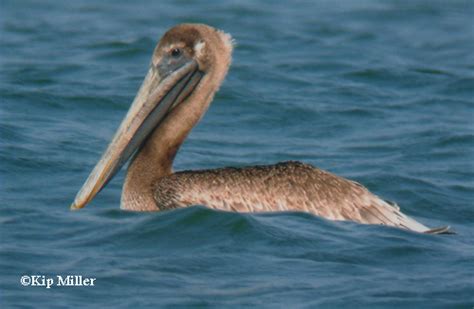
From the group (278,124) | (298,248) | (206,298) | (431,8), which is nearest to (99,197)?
(298,248)

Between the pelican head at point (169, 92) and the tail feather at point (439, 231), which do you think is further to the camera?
the pelican head at point (169, 92)

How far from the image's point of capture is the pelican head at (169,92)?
8.81m

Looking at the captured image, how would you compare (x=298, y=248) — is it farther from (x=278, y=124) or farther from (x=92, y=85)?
(x=92, y=85)

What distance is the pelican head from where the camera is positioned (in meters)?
8.81

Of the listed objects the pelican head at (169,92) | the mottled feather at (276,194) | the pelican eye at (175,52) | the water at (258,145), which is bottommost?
the water at (258,145)

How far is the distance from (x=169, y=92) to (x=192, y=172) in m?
0.66

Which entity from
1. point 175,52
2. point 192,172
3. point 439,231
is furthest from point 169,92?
point 439,231

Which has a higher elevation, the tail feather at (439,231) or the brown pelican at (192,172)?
the brown pelican at (192,172)

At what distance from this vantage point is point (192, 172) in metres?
8.57

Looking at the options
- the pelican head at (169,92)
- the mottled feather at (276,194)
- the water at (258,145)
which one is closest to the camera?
the water at (258,145)

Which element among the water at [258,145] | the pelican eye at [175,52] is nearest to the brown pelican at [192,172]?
the pelican eye at [175,52]

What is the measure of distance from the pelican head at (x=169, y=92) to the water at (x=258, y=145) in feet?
1.11

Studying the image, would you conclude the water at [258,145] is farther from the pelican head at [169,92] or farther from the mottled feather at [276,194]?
the pelican head at [169,92]

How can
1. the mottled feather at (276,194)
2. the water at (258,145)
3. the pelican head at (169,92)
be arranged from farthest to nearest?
the pelican head at (169,92), the mottled feather at (276,194), the water at (258,145)
